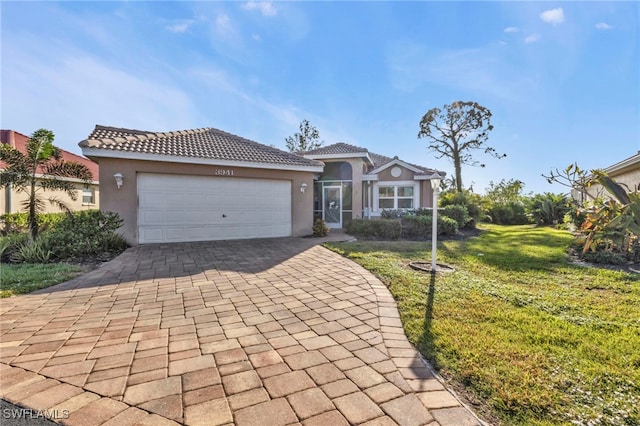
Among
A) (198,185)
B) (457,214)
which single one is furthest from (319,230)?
(457,214)

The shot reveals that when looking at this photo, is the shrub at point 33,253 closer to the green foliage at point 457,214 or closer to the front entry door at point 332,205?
the front entry door at point 332,205

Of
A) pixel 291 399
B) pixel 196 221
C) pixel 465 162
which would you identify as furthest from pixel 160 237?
pixel 465 162

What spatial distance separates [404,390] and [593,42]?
1310 centimetres

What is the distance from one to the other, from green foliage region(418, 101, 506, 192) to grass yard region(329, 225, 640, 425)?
75.6 feet

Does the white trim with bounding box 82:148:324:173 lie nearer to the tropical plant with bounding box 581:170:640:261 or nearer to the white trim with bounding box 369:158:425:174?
the white trim with bounding box 369:158:425:174

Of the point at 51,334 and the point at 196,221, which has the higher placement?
the point at 196,221

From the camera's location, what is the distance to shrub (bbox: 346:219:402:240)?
42.2 ft

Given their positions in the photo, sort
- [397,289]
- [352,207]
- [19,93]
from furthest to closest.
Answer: [352,207], [19,93], [397,289]

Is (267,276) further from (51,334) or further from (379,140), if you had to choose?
(379,140)

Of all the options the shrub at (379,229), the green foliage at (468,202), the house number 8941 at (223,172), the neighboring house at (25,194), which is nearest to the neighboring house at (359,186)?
the green foliage at (468,202)

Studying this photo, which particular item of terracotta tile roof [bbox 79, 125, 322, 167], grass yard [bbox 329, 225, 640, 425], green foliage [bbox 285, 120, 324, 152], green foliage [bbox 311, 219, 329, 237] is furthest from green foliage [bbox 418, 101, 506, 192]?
grass yard [bbox 329, 225, 640, 425]

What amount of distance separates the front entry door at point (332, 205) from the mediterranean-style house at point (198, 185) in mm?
2539

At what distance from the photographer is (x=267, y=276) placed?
21.0 ft

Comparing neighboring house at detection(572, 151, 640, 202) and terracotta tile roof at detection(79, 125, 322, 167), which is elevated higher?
terracotta tile roof at detection(79, 125, 322, 167)
